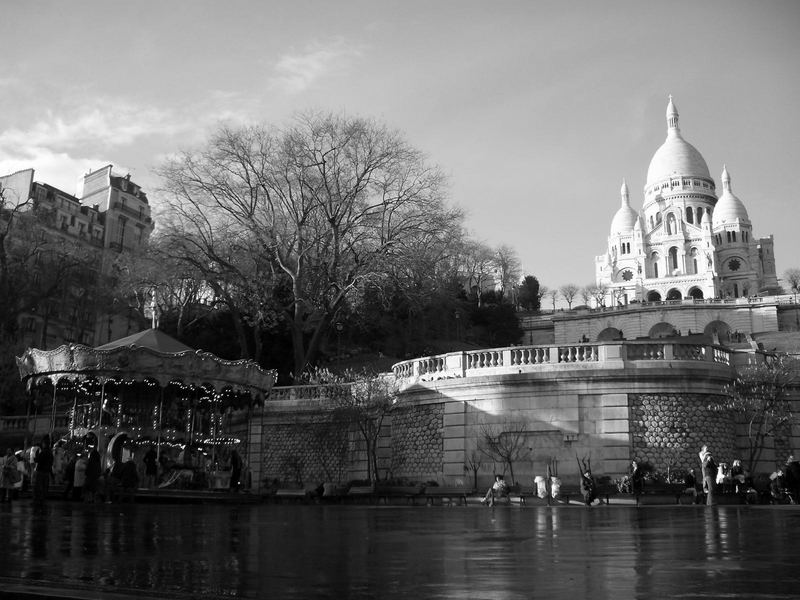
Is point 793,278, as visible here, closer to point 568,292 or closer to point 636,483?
point 568,292

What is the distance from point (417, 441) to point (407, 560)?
22738 mm

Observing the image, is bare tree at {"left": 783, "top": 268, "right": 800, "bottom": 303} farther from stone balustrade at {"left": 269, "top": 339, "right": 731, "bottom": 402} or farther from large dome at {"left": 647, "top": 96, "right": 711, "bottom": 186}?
stone balustrade at {"left": 269, "top": 339, "right": 731, "bottom": 402}

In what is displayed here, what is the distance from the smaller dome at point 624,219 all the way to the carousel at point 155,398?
13787 cm

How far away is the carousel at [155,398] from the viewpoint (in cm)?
2789

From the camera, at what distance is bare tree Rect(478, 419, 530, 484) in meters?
28.4

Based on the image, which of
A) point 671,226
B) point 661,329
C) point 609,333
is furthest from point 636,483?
point 671,226

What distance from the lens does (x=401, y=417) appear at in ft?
106

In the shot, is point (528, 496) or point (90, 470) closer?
point (90, 470)

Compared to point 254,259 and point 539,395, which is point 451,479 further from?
point 254,259

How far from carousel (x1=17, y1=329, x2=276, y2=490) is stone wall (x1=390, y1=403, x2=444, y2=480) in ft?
17.0

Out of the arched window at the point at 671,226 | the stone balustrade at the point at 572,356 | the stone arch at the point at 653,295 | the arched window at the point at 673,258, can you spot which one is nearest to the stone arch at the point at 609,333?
the stone arch at the point at 653,295

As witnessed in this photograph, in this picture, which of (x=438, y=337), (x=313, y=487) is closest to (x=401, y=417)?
(x=313, y=487)

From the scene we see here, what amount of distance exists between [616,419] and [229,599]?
2338cm

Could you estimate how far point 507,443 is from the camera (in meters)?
28.5
